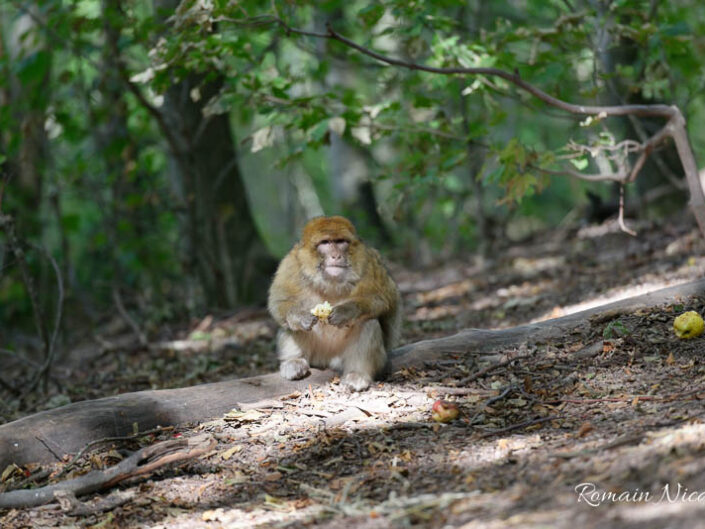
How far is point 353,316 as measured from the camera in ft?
16.5

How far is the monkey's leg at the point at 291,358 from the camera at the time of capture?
5.08 meters

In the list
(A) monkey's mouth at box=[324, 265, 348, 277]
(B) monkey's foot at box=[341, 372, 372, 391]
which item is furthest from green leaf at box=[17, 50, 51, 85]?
(B) monkey's foot at box=[341, 372, 372, 391]

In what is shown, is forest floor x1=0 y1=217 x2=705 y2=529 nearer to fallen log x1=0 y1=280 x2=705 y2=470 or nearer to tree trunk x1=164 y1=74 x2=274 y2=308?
fallen log x1=0 y1=280 x2=705 y2=470

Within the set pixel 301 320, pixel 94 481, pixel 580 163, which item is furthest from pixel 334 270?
pixel 580 163

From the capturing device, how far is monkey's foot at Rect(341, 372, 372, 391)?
486 centimetres

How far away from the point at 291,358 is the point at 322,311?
504 mm

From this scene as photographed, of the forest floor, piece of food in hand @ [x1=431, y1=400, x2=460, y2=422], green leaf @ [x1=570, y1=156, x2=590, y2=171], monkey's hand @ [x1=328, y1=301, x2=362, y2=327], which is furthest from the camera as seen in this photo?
green leaf @ [x1=570, y1=156, x2=590, y2=171]

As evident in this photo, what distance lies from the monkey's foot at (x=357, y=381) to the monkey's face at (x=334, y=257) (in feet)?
2.39

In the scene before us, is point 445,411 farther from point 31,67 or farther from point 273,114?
point 31,67

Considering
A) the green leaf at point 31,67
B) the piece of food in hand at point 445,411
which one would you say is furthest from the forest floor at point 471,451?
the green leaf at point 31,67

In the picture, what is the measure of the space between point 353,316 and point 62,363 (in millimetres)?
5029

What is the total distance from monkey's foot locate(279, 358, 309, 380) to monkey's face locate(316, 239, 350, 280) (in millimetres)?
664

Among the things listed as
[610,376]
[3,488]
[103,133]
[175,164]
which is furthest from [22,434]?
[103,133]

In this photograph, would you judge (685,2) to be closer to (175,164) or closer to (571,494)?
(175,164)
